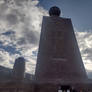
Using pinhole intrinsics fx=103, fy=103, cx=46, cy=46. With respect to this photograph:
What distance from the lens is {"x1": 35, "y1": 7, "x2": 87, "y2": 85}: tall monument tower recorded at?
11.4m

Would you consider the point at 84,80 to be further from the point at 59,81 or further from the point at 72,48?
the point at 72,48

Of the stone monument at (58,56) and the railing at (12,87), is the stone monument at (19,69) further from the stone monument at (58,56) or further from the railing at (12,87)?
the stone monument at (58,56)

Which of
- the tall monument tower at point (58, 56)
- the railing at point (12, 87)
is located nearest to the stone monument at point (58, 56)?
the tall monument tower at point (58, 56)

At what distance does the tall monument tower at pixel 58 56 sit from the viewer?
451 inches

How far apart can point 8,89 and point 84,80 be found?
26.5 ft

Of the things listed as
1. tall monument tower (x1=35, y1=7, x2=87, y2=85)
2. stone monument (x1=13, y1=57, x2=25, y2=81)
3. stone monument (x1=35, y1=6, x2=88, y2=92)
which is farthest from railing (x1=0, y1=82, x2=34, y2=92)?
tall monument tower (x1=35, y1=7, x2=87, y2=85)

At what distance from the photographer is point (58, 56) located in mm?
12469

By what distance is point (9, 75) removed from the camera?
43.6 feet

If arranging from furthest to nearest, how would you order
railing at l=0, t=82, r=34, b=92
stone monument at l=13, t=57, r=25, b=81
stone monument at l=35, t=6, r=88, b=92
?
stone monument at l=35, t=6, r=88, b=92, stone monument at l=13, t=57, r=25, b=81, railing at l=0, t=82, r=34, b=92

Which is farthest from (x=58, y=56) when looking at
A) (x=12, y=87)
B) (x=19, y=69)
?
(x=12, y=87)

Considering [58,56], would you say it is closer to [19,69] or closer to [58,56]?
[58,56]

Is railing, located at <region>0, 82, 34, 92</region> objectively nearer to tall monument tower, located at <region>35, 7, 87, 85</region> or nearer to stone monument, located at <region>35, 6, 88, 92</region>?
stone monument, located at <region>35, 6, 88, 92</region>

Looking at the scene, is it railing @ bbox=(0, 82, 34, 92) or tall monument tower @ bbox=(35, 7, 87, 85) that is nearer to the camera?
railing @ bbox=(0, 82, 34, 92)

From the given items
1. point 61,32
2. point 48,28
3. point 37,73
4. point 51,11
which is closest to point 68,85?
point 37,73
